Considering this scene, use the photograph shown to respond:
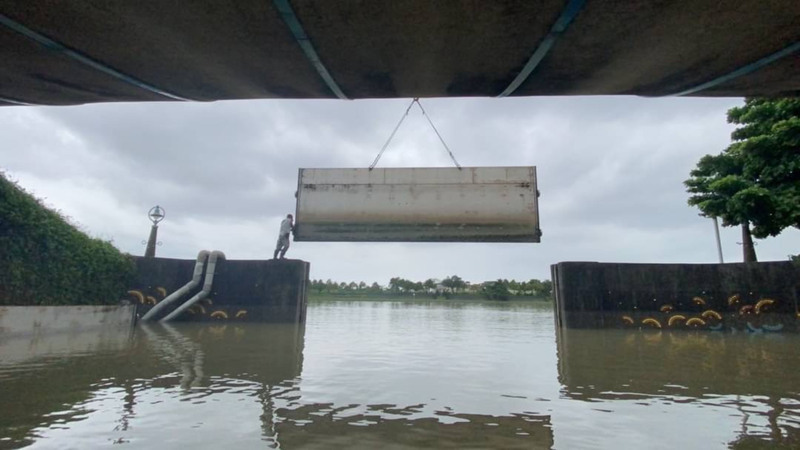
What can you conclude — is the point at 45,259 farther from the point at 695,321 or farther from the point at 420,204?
the point at 695,321

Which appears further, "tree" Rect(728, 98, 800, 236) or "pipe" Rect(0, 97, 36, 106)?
"tree" Rect(728, 98, 800, 236)

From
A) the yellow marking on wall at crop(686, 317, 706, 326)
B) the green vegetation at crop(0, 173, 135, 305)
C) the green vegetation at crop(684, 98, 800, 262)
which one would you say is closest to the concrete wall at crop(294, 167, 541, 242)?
the yellow marking on wall at crop(686, 317, 706, 326)

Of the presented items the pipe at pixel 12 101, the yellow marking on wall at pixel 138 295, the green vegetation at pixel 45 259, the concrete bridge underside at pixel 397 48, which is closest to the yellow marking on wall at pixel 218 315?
the yellow marking on wall at pixel 138 295

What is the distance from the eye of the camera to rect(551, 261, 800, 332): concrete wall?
14539 mm

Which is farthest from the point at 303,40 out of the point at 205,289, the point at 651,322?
the point at 651,322

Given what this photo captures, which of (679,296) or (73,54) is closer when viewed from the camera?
(73,54)

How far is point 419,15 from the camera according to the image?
1773 mm

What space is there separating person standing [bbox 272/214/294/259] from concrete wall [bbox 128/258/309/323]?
0.42 metres

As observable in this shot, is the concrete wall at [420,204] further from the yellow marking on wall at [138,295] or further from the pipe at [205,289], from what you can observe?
the yellow marking on wall at [138,295]

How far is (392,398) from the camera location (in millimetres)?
4773

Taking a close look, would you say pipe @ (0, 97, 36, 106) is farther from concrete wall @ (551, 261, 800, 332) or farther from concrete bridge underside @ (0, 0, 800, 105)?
concrete wall @ (551, 261, 800, 332)

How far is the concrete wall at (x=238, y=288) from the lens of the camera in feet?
53.1

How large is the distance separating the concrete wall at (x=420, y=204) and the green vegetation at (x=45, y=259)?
6670mm

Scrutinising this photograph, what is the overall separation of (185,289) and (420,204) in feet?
30.9
